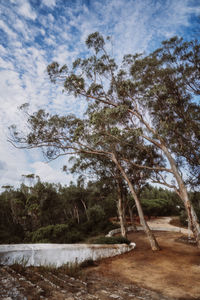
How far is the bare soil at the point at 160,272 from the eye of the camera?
4.58 meters

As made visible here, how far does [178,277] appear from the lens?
5598 millimetres

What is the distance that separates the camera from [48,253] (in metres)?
5.82

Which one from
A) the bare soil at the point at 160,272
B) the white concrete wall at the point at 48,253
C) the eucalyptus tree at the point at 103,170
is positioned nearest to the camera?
the bare soil at the point at 160,272

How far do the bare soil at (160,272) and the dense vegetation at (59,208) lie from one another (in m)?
9.86

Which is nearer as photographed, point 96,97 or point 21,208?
point 96,97

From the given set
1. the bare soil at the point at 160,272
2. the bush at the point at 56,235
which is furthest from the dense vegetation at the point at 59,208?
the bare soil at the point at 160,272

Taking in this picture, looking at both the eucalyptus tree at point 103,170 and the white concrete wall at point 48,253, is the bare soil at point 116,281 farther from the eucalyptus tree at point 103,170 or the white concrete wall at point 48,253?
the eucalyptus tree at point 103,170

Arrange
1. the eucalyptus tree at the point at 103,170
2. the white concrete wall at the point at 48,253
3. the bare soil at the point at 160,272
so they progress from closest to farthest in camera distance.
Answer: the bare soil at the point at 160,272, the white concrete wall at the point at 48,253, the eucalyptus tree at the point at 103,170

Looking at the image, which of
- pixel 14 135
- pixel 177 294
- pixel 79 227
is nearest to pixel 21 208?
pixel 79 227

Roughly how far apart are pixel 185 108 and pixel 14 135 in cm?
1227

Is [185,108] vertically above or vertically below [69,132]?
above

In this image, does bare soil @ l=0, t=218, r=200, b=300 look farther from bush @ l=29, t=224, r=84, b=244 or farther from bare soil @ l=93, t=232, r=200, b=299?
bush @ l=29, t=224, r=84, b=244

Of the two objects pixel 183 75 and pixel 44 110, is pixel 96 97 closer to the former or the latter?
pixel 44 110

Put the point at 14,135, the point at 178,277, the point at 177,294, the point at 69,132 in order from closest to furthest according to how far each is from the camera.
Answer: the point at 177,294 < the point at 178,277 < the point at 14,135 < the point at 69,132
